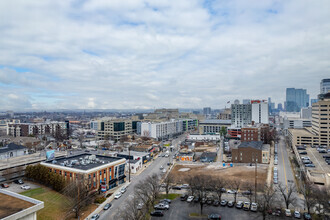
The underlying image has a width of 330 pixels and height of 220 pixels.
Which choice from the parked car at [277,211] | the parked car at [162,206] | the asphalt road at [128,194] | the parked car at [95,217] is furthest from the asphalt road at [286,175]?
the parked car at [95,217]

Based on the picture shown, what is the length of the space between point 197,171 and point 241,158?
1253 cm

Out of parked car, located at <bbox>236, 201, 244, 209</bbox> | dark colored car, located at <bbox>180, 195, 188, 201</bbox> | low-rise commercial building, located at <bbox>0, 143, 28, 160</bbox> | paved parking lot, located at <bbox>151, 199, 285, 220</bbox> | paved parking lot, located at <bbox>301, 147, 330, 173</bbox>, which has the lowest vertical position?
paved parking lot, located at <bbox>151, 199, 285, 220</bbox>

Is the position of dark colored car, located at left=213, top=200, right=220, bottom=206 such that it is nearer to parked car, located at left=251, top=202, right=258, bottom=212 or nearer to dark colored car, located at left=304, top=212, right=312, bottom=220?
parked car, located at left=251, top=202, right=258, bottom=212

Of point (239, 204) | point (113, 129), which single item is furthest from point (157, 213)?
point (113, 129)

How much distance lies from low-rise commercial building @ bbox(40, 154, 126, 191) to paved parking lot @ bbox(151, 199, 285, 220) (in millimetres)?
10439

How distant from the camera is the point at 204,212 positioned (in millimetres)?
22828

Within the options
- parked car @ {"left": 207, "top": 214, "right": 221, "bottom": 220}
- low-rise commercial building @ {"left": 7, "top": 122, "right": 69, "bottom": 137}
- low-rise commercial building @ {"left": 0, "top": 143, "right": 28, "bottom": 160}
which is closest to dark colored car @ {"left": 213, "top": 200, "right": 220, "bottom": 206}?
parked car @ {"left": 207, "top": 214, "right": 221, "bottom": 220}

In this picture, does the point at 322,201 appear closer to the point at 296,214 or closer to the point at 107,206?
the point at 296,214

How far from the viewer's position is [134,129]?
3799 inches

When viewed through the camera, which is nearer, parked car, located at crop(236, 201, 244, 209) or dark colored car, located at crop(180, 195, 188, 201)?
parked car, located at crop(236, 201, 244, 209)

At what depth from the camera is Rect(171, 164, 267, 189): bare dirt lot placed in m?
34.2

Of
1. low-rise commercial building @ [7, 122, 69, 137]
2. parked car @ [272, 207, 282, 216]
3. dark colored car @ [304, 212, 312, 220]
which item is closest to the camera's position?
dark colored car @ [304, 212, 312, 220]

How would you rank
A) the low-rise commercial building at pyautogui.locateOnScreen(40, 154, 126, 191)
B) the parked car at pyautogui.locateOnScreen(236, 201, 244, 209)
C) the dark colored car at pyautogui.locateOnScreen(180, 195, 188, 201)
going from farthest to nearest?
the low-rise commercial building at pyautogui.locateOnScreen(40, 154, 126, 191), the dark colored car at pyautogui.locateOnScreen(180, 195, 188, 201), the parked car at pyautogui.locateOnScreen(236, 201, 244, 209)

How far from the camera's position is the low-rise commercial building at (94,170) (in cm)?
2822
